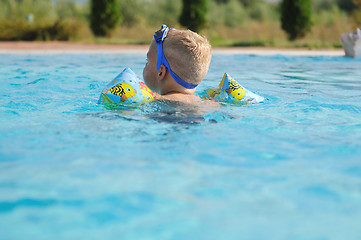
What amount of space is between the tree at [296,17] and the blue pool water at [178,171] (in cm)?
1216

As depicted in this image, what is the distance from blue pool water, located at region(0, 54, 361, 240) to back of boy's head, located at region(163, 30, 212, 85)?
40cm

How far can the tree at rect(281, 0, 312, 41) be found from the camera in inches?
618

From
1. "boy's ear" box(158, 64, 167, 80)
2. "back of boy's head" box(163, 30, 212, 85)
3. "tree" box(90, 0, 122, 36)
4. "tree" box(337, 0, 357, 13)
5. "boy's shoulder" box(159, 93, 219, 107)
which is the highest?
"tree" box(337, 0, 357, 13)

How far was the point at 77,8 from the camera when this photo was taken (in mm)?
31672

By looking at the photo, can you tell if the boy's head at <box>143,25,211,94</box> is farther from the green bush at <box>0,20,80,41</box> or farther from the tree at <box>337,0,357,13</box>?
the tree at <box>337,0,357,13</box>

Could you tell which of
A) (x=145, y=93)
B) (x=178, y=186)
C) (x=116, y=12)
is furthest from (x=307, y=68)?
(x=116, y=12)

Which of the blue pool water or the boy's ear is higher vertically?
the boy's ear

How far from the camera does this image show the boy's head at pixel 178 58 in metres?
3.68

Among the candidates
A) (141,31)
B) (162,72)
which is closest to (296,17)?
(141,31)

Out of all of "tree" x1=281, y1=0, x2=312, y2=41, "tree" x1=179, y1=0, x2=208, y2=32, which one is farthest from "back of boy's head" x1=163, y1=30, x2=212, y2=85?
"tree" x1=179, y1=0, x2=208, y2=32

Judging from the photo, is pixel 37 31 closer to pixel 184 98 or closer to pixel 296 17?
pixel 296 17

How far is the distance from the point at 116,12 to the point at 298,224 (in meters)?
16.7

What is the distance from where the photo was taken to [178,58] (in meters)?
3.72

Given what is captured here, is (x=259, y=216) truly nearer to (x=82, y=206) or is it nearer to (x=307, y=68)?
(x=82, y=206)
